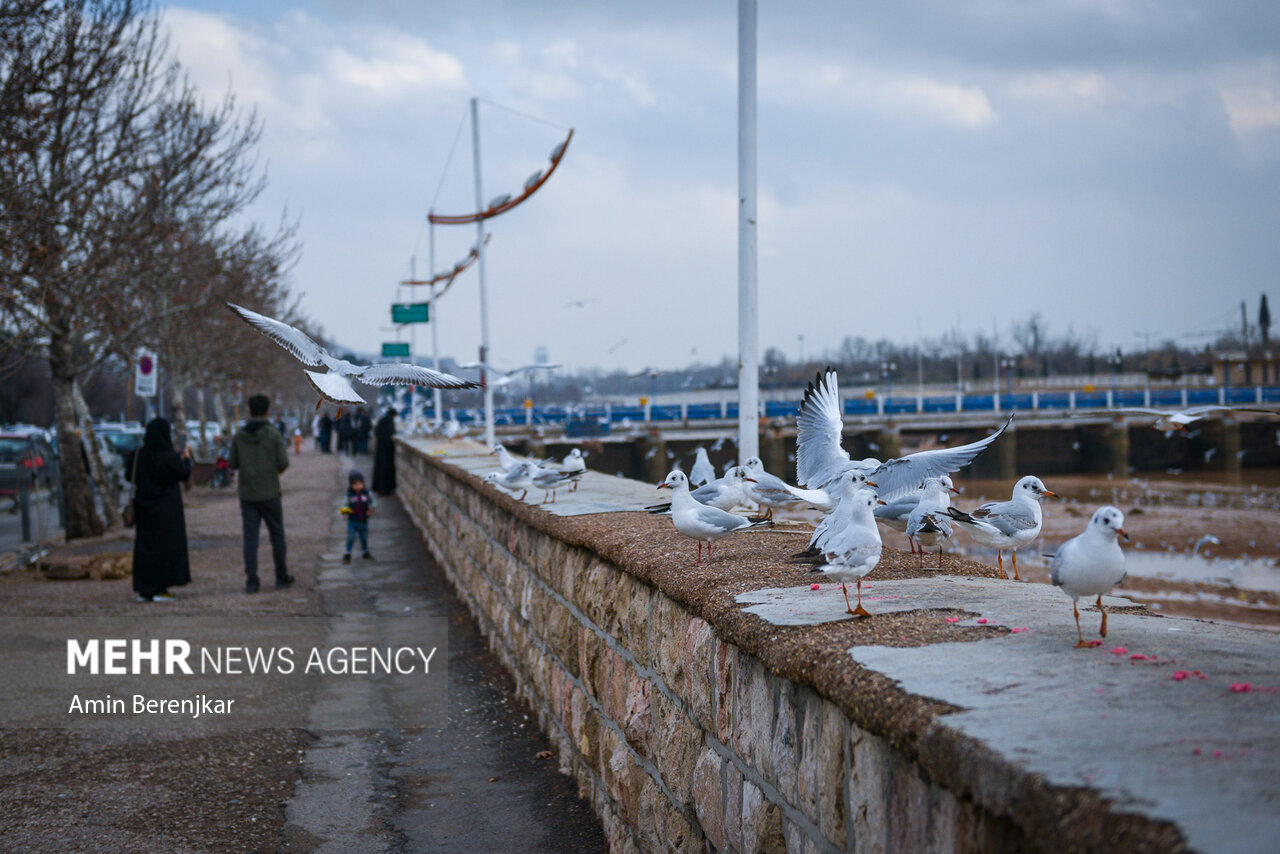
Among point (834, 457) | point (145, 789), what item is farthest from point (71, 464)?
point (834, 457)

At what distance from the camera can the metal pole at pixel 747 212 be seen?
6727 mm

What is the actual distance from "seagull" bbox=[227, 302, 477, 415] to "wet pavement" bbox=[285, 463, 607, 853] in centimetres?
207

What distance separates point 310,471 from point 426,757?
29354 mm

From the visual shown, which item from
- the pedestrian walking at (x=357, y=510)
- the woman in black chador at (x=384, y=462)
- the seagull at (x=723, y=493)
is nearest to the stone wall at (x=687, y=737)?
the seagull at (x=723, y=493)

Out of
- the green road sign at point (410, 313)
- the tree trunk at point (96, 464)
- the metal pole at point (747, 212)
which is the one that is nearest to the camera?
the metal pole at point (747, 212)

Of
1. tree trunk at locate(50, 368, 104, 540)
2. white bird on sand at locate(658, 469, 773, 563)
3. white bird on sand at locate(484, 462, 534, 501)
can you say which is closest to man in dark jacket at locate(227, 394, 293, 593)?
white bird on sand at locate(484, 462, 534, 501)

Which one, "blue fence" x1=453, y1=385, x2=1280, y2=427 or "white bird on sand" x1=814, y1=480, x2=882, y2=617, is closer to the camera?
"white bird on sand" x1=814, y1=480, x2=882, y2=617

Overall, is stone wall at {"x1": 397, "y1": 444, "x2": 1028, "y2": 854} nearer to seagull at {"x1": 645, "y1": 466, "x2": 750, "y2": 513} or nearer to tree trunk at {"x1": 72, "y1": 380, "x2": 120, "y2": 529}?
seagull at {"x1": 645, "y1": 466, "x2": 750, "y2": 513}

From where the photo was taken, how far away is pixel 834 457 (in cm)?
546

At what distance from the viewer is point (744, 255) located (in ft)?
22.1

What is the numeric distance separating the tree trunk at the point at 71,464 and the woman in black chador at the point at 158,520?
5.99 meters

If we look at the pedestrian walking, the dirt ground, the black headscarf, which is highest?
the black headscarf

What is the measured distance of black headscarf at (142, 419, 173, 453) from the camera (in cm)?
1038

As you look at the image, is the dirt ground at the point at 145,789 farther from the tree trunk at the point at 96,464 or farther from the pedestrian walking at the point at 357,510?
the tree trunk at the point at 96,464
